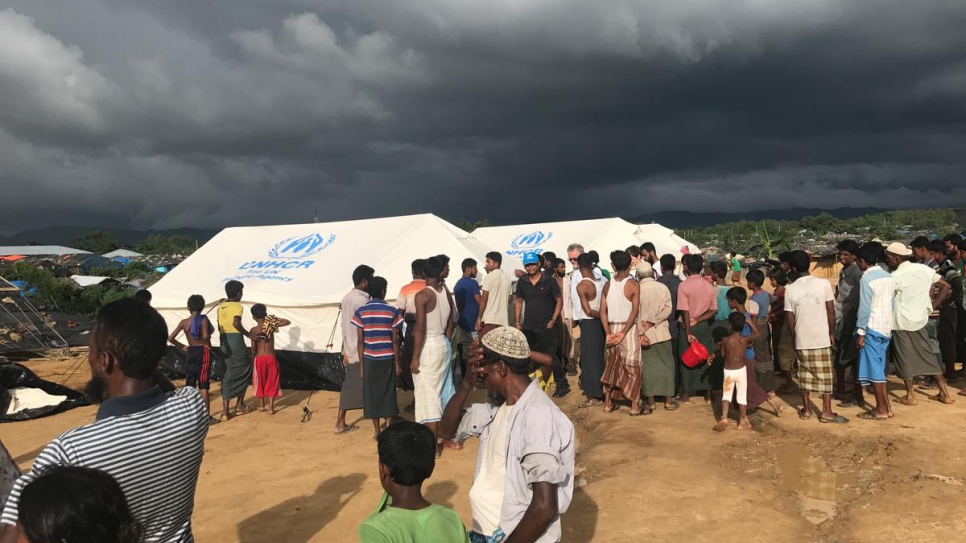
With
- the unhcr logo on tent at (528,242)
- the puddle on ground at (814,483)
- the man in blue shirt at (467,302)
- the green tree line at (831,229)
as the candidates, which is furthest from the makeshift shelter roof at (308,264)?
the green tree line at (831,229)

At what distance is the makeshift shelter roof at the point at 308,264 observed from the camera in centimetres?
985

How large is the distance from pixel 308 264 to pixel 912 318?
9.04 meters

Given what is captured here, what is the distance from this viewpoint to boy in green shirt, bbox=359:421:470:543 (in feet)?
7.14

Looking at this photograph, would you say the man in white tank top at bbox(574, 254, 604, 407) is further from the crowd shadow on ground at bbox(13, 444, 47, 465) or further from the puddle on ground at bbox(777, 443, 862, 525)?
the crowd shadow on ground at bbox(13, 444, 47, 465)

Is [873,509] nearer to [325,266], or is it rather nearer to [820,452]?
[820,452]

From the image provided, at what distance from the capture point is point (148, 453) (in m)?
1.99

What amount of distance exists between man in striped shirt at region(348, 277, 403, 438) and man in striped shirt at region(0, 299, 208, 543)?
3990 mm

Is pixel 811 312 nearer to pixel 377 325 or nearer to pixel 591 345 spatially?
pixel 591 345

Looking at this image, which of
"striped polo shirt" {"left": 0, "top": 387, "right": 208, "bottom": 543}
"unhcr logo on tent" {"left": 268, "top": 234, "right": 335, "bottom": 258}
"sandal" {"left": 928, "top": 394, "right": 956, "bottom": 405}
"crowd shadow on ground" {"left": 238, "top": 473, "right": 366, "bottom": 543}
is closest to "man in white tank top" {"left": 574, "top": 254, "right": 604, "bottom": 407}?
"crowd shadow on ground" {"left": 238, "top": 473, "right": 366, "bottom": 543}

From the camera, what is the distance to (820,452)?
222 inches

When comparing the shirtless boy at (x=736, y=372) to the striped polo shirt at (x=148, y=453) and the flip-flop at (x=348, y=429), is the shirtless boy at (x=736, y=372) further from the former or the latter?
the striped polo shirt at (x=148, y=453)

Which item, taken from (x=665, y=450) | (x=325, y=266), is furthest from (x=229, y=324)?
(x=665, y=450)

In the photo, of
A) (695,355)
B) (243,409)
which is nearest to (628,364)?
(695,355)

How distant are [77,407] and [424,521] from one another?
944 centimetres
